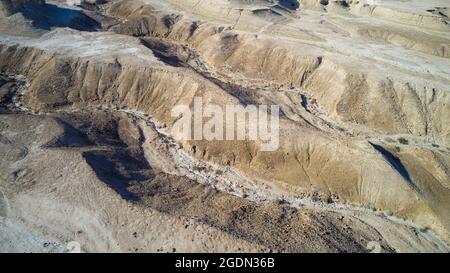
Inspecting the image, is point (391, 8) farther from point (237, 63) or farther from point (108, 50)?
point (108, 50)

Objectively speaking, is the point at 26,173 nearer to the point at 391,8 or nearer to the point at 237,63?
the point at 237,63

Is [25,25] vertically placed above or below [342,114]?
above

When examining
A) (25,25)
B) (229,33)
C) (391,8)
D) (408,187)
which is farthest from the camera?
(391,8)

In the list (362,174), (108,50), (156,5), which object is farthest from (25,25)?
(362,174)
